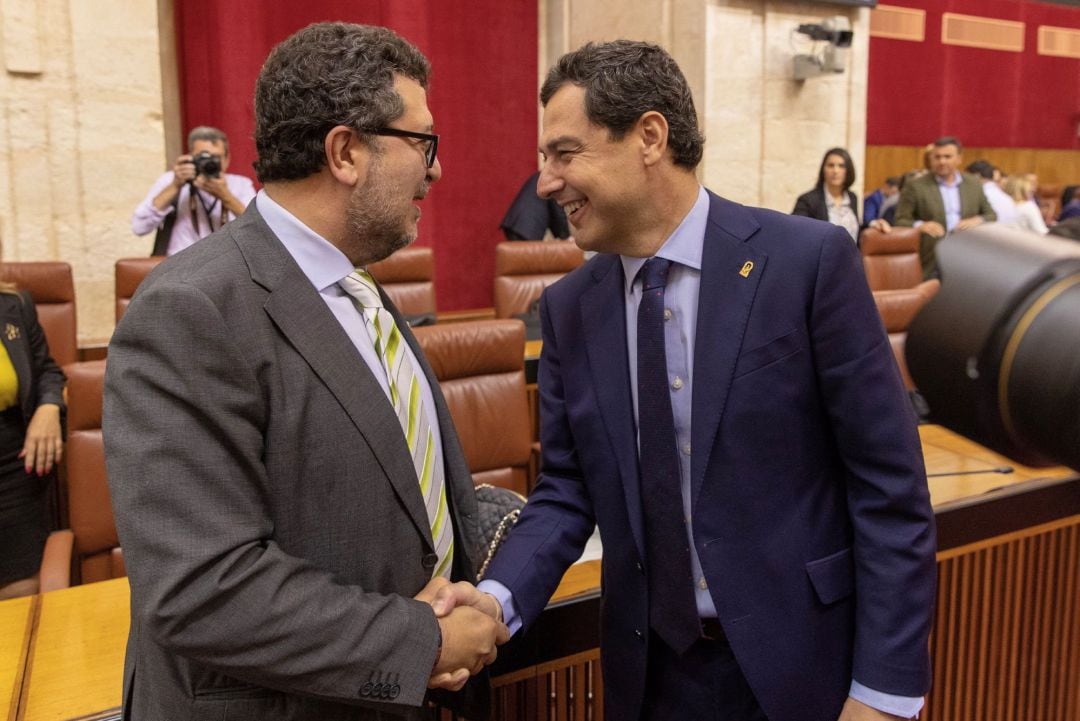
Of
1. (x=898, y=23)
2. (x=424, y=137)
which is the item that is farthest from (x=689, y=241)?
(x=898, y=23)

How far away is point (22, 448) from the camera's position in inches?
108

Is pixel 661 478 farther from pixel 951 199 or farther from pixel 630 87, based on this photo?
pixel 951 199

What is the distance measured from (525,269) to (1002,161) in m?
10.3

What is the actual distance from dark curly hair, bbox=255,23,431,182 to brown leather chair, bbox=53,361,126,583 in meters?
1.52

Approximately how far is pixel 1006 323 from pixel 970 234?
95mm

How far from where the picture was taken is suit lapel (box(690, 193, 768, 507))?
1285 millimetres

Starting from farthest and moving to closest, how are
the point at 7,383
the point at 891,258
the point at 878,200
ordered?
the point at 878,200 < the point at 891,258 < the point at 7,383

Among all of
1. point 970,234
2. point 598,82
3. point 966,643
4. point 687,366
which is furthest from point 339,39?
point 966,643

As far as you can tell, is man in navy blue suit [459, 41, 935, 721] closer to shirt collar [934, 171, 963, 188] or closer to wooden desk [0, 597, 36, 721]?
wooden desk [0, 597, 36, 721]

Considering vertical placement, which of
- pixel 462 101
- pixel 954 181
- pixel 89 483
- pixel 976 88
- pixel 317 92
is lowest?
pixel 89 483

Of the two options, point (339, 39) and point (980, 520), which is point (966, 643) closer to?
point (980, 520)

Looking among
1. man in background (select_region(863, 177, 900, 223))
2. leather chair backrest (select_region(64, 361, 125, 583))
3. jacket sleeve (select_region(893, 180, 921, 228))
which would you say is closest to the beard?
leather chair backrest (select_region(64, 361, 125, 583))

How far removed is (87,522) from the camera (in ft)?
8.04

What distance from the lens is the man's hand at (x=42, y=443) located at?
8.84 feet
